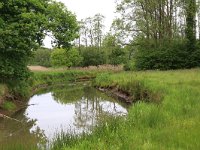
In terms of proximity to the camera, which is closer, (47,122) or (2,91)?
(47,122)

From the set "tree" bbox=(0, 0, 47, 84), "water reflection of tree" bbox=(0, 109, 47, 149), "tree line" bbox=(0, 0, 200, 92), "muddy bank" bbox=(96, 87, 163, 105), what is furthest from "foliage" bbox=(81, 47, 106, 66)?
"water reflection of tree" bbox=(0, 109, 47, 149)

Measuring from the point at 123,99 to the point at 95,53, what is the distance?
4514cm

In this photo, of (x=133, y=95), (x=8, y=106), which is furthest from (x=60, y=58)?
(x=8, y=106)

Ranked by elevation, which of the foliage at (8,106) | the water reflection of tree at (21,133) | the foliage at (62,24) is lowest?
the water reflection of tree at (21,133)

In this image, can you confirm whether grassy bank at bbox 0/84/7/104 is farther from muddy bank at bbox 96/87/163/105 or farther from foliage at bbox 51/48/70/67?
foliage at bbox 51/48/70/67

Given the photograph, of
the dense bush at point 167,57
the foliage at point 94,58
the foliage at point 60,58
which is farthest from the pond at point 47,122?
the foliage at point 94,58

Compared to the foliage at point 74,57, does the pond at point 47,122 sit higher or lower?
lower

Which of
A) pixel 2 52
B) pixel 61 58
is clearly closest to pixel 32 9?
pixel 2 52

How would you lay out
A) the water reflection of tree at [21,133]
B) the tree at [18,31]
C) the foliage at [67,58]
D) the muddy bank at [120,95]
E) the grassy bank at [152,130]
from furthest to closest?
the foliage at [67,58]
the muddy bank at [120,95]
the tree at [18,31]
the water reflection of tree at [21,133]
the grassy bank at [152,130]

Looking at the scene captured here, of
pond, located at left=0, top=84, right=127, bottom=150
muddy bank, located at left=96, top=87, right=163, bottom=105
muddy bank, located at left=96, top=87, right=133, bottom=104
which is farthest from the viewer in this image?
muddy bank, located at left=96, top=87, right=133, bottom=104

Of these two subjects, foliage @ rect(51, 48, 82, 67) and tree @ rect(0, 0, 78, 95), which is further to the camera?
foliage @ rect(51, 48, 82, 67)

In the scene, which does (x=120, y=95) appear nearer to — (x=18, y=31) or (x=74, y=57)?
(x=18, y=31)

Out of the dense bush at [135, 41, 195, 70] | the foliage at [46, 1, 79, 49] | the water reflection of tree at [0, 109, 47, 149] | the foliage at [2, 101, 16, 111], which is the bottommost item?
the water reflection of tree at [0, 109, 47, 149]

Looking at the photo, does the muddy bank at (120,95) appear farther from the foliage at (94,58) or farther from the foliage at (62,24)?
the foliage at (94,58)
